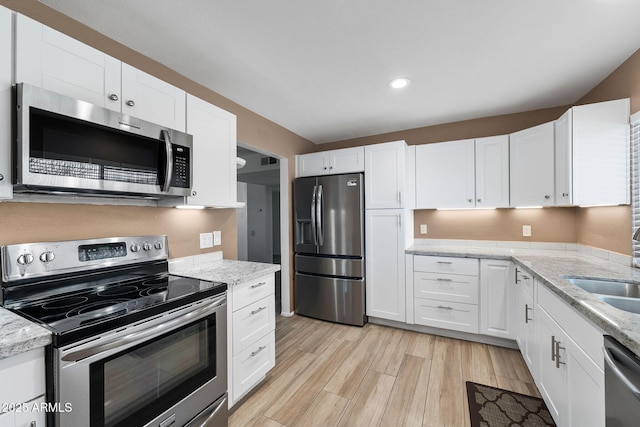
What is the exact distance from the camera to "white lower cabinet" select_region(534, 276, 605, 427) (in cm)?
109

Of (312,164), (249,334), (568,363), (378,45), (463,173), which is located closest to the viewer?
(568,363)

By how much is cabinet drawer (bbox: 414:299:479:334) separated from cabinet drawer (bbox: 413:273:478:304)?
61mm

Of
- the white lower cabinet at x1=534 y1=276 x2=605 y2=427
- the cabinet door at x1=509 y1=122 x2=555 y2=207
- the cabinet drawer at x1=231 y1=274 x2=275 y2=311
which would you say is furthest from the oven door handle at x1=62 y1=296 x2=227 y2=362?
the cabinet door at x1=509 y1=122 x2=555 y2=207

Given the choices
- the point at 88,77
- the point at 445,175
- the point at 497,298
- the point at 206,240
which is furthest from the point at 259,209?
the point at 88,77

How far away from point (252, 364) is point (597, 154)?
3046mm

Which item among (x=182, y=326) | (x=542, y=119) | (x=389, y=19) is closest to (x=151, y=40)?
(x=389, y=19)

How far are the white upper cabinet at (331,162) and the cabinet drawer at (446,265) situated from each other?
128 centimetres

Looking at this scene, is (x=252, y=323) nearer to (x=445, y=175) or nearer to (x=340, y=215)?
(x=340, y=215)

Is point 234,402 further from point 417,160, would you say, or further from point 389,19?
point 417,160

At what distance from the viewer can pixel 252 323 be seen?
6.29ft

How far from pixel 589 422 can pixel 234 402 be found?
187cm

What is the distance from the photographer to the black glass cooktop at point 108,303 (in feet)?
3.25

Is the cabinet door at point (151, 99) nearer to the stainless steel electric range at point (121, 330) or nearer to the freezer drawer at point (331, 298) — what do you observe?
the stainless steel electric range at point (121, 330)

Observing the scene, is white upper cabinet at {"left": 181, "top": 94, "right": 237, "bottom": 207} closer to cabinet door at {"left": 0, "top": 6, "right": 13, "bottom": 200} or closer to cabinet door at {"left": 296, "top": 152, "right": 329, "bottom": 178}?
cabinet door at {"left": 0, "top": 6, "right": 13, "bottom": 200}
